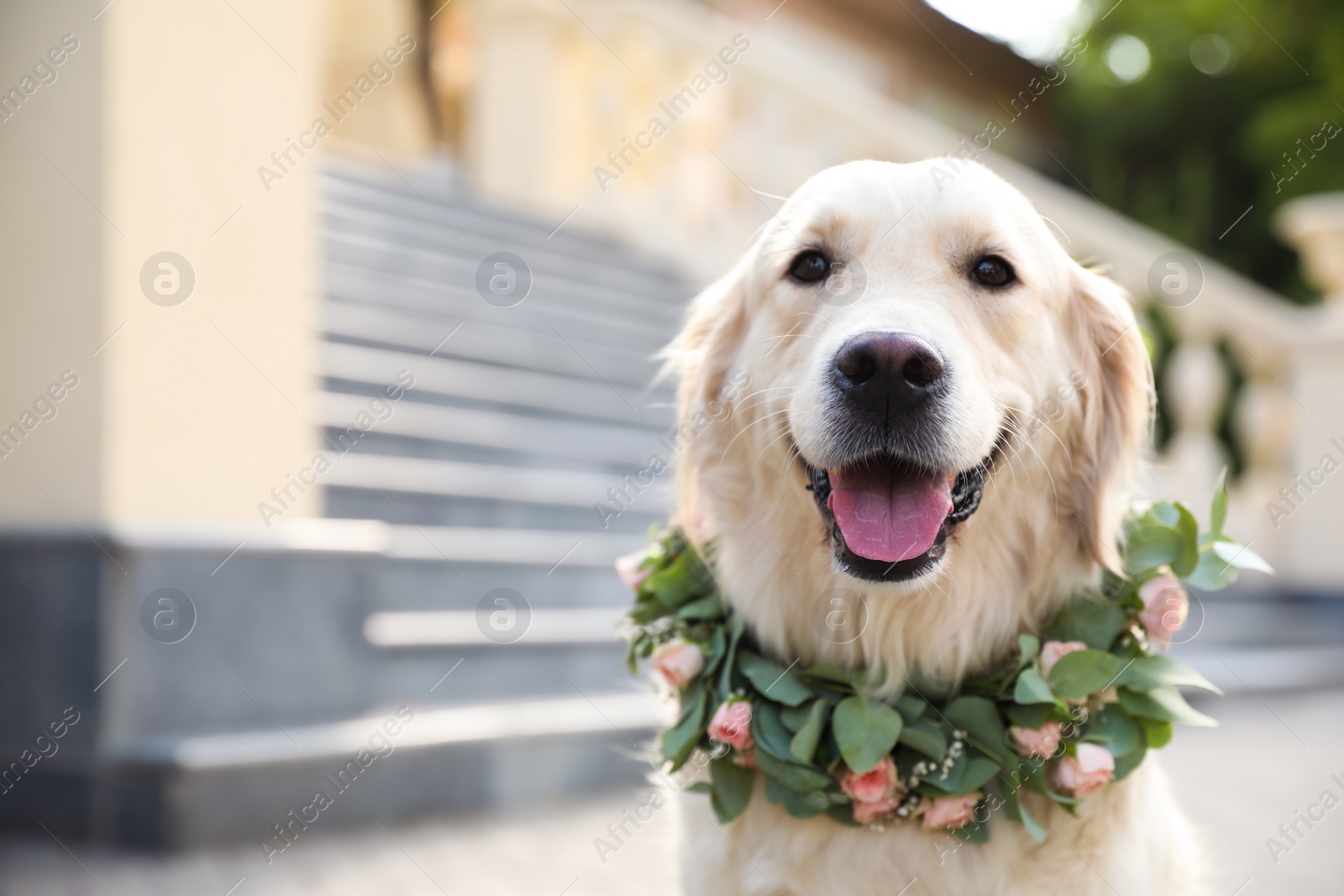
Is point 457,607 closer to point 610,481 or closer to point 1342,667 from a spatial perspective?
point 610,481

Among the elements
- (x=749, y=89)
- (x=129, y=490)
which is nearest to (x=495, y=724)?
(x=129, y=490)

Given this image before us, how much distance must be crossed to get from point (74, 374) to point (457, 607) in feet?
6.05

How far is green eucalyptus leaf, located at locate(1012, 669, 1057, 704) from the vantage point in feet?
7.63

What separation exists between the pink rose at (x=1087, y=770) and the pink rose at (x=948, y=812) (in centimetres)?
20

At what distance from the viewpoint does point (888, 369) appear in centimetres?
224

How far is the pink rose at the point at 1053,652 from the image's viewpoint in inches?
95.1

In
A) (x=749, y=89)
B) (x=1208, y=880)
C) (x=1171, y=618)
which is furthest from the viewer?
(x=749, y=89)

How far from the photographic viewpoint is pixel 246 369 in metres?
4.48
